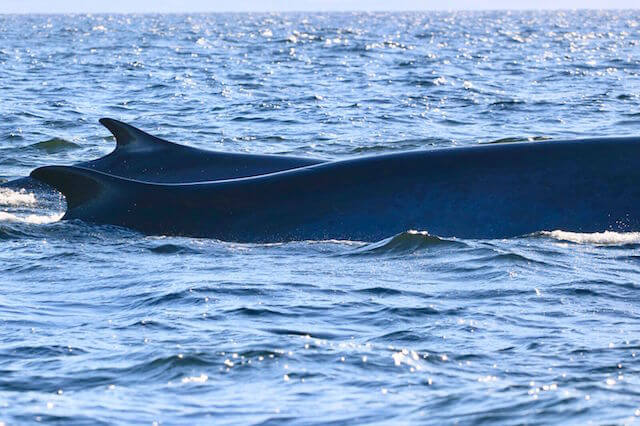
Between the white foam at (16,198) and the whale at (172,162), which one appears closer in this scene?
the whale at (172,162)

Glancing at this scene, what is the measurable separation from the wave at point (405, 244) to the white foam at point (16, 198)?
15.3ft

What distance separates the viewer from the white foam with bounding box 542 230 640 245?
402 inches

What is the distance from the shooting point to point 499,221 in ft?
34.2

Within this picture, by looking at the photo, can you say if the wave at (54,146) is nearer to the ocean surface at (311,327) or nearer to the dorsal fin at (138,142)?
the ocean surface at (311,327)

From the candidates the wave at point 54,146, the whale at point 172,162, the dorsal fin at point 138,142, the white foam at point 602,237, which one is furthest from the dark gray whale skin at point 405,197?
the wave at point 54,146

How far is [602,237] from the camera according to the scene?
1025 cm

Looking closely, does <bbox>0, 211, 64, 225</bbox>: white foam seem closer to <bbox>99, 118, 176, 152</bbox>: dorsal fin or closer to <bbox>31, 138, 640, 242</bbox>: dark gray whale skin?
<bbox>99, 118, 176, 152</bbox>: dorsal fin

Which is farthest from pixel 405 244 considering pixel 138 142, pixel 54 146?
pixel 54 146

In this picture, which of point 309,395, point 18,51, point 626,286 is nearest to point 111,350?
point 309,395

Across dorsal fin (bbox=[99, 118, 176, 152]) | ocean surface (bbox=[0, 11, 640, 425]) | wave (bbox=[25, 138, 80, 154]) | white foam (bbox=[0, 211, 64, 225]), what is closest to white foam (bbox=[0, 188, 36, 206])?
ocean surface (bbox=[0, 11, 640, 425])

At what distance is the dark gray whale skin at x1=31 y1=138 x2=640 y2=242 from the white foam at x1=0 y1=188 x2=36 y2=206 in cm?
277

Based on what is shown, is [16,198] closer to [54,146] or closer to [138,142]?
[138,142]

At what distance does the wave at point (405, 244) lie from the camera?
33.2 ft

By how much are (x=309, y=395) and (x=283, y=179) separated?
4.43 meters
